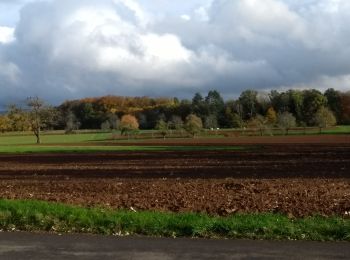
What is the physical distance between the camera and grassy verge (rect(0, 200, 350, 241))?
9.55m

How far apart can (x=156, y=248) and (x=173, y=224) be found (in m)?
1.82

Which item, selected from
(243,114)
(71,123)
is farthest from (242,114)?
(71,123)

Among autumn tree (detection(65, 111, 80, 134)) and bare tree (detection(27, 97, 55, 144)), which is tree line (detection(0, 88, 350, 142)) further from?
bare tree (detection(27, 97, 55, 144))

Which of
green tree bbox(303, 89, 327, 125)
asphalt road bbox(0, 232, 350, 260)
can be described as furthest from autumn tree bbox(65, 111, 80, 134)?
asphalt road bbox(0, 232, 350, 260)

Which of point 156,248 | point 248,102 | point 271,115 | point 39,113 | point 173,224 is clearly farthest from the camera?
point 248,102

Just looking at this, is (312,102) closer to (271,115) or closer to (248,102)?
(271,115)

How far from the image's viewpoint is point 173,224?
10305 mm

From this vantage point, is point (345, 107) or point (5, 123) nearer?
point (5, 123)

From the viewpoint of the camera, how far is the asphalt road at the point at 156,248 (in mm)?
8008

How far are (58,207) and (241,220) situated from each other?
14.3ft

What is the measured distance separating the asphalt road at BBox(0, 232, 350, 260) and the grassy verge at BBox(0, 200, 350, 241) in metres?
0.52

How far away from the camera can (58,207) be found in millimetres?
12383

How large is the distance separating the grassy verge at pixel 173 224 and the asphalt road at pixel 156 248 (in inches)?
20.7

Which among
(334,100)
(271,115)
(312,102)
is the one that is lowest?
(271,115)
